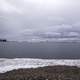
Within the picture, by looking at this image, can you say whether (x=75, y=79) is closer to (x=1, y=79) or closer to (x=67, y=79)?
(x=67, y=79)

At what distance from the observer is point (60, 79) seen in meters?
27.8

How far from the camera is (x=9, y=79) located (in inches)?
1145

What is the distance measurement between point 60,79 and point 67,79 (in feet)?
3.63

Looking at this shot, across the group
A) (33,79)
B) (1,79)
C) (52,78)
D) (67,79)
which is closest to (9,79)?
(1,79)

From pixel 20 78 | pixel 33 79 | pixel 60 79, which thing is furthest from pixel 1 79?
pixel 60 79

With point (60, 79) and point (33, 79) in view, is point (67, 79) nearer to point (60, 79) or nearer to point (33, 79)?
point (60, 79)

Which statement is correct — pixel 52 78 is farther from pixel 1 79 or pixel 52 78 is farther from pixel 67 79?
pixel 1 79

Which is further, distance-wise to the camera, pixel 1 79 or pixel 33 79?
pixel 1 79

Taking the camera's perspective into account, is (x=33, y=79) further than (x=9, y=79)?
No

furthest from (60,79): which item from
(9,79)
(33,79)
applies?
(9,79)

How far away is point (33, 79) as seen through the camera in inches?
1065

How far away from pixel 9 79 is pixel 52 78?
18.6 ft

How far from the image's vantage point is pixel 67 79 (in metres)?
28.3

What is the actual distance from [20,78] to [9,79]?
1846 mm
